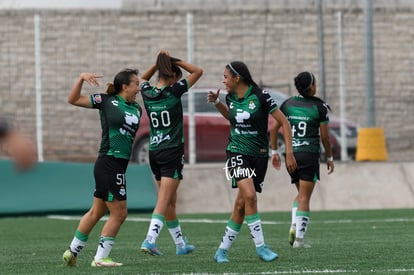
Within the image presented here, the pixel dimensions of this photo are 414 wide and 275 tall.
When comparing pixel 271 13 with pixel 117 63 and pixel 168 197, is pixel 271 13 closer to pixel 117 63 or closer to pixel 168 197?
pixel 117 63

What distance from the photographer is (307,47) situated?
2791cm

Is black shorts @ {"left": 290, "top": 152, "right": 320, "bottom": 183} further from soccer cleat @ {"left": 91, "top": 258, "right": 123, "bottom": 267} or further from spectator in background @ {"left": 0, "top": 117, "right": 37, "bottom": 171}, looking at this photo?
spectator in background @ {"left": 0, "top": 117, "right": 37, "bottom": 171}

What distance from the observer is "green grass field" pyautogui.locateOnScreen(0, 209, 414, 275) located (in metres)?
10.7

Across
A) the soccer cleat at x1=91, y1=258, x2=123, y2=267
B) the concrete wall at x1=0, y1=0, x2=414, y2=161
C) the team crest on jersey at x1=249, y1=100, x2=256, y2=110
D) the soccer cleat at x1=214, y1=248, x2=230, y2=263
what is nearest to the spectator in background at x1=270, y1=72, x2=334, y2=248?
the team crest on jersey at x1=249, y1=100, x2=256, y2=110

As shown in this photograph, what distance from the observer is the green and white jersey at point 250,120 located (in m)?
11.5

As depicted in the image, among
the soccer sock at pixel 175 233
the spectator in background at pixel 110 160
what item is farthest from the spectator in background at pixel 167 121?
the spectator in background at pixel 110 160

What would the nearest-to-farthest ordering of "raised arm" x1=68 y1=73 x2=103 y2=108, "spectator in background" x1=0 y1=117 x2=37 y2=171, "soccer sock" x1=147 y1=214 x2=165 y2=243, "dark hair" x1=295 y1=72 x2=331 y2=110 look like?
1. "spectator in background" x1=0 y1=117 x2=37 y2=171
2. "raised arm" x1=68 y1=73 x2=103 y2=108
3. "soccer sock" x1=147 y1=214 x2=165 y2=243
4. "dark hair" x1=295 y1=72 x2=331 y2=110

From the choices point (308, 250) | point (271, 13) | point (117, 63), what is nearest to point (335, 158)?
point (117, 63)

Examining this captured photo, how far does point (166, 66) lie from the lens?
12.4m

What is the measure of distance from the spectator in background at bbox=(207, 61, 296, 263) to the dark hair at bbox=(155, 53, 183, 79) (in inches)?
37.4

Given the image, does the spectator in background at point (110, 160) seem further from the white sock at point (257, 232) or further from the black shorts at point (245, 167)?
the white sock at point (257, 232)

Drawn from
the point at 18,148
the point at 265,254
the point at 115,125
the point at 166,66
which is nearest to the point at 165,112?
the point at 166,66

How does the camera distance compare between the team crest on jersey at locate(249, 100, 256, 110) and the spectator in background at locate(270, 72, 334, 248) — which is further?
the spectator in background at locate(270, 72, 334, 248)

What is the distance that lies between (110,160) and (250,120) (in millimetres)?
1338
